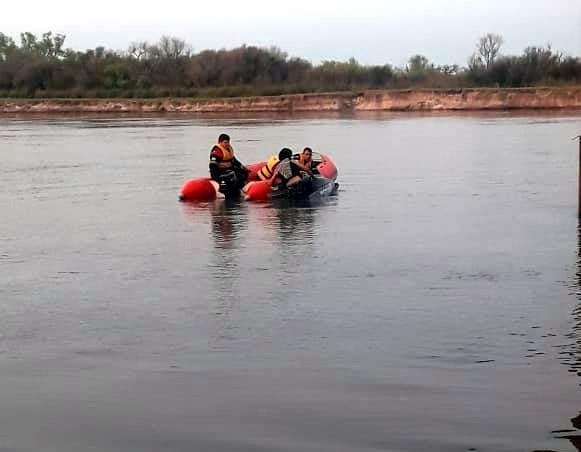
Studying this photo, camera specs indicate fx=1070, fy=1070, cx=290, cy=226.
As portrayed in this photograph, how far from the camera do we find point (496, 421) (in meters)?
7.18

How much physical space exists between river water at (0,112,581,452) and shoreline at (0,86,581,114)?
60052 millimetres

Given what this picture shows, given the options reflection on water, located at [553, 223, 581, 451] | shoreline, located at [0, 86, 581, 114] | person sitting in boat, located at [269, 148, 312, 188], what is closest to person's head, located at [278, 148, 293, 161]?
person sitting in boat, located at [269, 148, 312, 188]

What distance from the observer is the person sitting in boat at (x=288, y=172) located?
21578 mm

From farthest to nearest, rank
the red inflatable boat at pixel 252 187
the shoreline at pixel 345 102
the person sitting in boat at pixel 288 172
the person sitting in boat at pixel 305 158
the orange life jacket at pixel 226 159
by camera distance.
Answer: the shoreline at pixel 345 102
the orange life jacket at pixel 226 159
the person sitting in boat at pixel 305 158
the red inflatable boat at pixel 252 187
the person sitting in boat at pixel 288 172

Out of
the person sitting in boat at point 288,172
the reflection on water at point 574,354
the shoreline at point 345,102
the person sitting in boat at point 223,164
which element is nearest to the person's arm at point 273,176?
the person sitting in boat at point 288,172

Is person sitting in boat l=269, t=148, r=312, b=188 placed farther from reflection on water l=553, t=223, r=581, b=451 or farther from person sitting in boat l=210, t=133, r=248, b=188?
reflection on water l=553, t=223, r=581, b=451

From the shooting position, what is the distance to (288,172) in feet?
71.9

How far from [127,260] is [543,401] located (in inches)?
320

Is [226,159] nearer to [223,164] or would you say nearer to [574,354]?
[223,164]

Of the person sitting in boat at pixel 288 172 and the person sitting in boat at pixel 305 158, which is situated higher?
the person sitting in boat at pixel 305 158

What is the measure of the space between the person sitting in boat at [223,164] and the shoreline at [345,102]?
59669mm

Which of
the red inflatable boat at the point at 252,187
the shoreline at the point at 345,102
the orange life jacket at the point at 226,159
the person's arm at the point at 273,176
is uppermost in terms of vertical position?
the orange life jacket at the point at 226,159

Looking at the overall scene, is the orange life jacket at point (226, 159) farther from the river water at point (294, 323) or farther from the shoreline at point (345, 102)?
the shoreline at point (345, 102)

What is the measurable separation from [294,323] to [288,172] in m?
11.7
